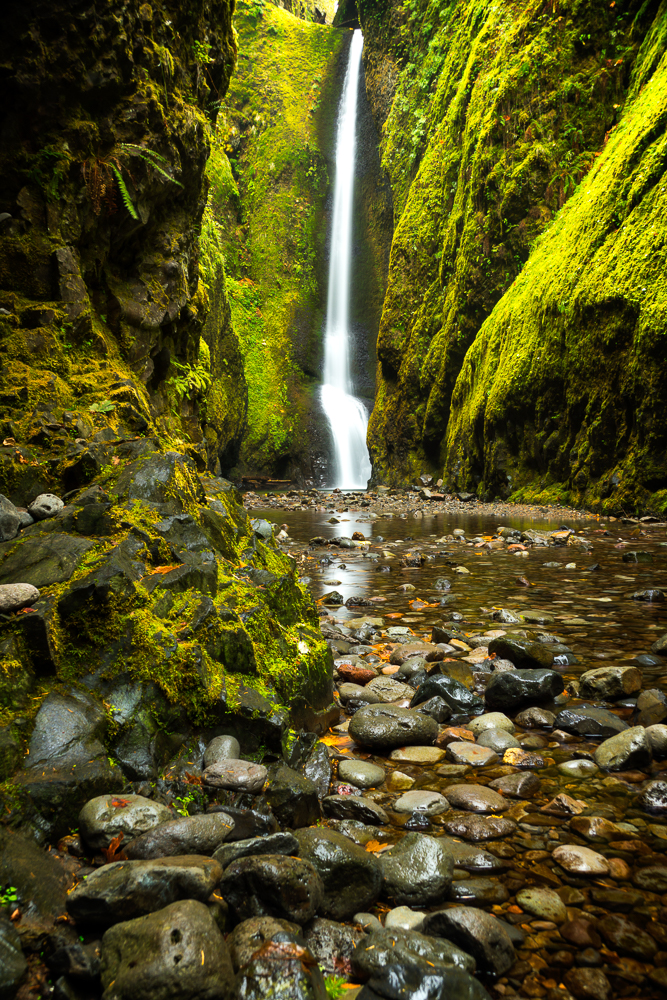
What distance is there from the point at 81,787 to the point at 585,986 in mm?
1330

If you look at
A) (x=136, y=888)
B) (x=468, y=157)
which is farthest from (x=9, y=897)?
(x=468, y=157)

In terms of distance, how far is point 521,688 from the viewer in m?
2.84

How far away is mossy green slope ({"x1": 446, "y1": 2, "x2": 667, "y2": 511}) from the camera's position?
9.21m

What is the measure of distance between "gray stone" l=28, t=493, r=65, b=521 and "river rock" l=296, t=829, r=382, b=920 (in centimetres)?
173

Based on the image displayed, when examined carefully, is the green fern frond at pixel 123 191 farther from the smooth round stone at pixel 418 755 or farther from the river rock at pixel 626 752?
the river rock at pixel 626 752

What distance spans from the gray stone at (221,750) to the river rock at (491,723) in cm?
117

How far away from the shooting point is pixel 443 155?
19.9 metres

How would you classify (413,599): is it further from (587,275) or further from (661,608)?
(587,275)

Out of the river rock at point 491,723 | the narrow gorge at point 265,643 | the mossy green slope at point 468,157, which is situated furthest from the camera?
the mossy green slope at point 468,157

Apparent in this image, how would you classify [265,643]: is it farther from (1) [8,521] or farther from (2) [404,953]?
(2) [404,953]

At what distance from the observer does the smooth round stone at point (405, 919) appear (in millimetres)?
1454

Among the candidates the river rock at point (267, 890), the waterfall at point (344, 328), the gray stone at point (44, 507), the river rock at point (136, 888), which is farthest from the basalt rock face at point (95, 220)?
the waterfall at point (344, 328)

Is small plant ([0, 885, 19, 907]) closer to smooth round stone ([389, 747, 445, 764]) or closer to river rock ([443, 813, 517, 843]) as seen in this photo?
river rock ([443, 813, 517, 843])

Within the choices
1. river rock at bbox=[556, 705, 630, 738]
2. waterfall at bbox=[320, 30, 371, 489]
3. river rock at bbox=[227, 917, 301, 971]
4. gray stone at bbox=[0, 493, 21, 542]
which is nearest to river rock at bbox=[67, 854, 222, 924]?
river rock at bbox=[227, 917, 301, 971]
